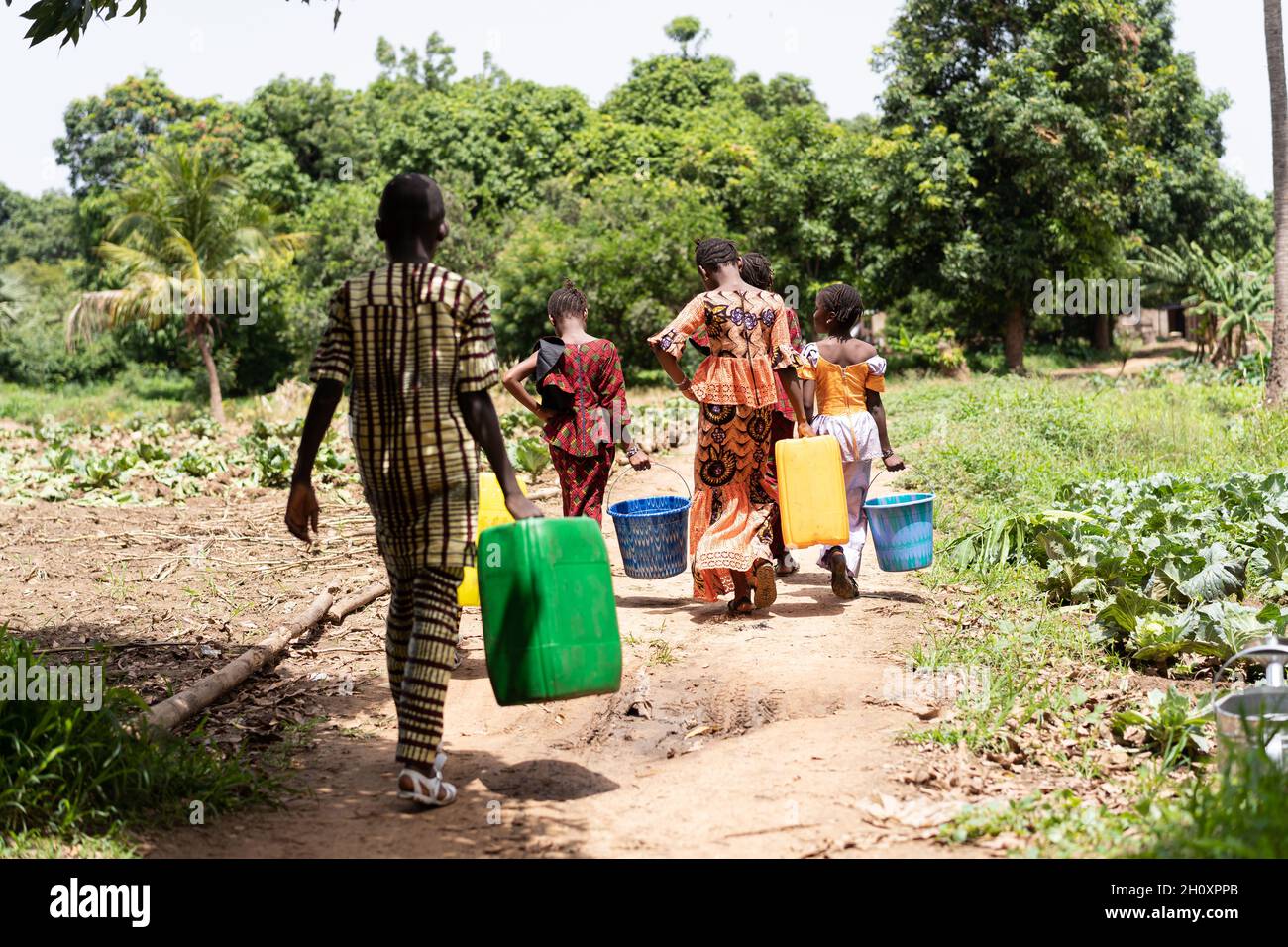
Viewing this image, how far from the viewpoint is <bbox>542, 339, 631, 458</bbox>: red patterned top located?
678cm

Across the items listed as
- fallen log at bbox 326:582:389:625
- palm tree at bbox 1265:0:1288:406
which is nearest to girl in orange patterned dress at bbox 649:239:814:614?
fallen log at bbox 326:582:389:625

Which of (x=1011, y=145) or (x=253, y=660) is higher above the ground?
(x=1011, y=145)

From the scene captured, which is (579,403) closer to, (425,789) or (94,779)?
(425,789)

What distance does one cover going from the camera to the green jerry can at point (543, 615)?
13.2 feet

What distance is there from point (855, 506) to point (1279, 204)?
1065 centimetres

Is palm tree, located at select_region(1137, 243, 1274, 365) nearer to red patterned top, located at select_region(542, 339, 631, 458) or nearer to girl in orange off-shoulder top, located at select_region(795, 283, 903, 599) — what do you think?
girl in orange off-shoulder top, located at select_region(795, 283, 903, 599)

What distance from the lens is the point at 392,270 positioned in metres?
4.09

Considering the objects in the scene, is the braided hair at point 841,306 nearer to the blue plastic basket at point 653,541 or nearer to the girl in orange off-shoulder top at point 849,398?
the girl in orange off-shoulder top at point 849,398

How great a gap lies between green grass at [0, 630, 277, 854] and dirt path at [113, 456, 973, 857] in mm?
150

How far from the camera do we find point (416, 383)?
13.3 feet
